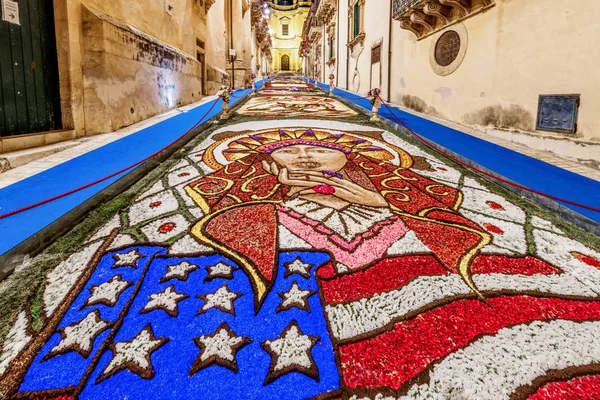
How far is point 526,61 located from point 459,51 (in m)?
1.87

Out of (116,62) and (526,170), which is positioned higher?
(116,62)

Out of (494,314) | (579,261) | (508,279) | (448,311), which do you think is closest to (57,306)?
(448,311)

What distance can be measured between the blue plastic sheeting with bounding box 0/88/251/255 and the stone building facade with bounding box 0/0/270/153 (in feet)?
2.35

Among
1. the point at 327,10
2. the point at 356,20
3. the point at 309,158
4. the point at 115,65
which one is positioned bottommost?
the point at 309,158

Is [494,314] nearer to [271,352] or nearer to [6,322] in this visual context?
[271,352]

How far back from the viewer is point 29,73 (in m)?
3.76

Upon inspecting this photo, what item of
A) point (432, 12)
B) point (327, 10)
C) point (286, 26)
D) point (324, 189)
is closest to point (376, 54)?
point (432, 12)

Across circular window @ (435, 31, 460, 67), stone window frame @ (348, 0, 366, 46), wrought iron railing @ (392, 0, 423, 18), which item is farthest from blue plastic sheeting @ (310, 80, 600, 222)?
stone window frame @ (348, 0, 366, 46)

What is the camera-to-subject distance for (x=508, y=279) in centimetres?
155

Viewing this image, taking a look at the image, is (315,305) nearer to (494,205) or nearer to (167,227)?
(167,227)

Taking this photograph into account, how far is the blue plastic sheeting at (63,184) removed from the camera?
1864mm

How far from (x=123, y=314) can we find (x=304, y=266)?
2.66ft

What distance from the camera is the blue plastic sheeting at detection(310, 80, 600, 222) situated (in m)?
2.56

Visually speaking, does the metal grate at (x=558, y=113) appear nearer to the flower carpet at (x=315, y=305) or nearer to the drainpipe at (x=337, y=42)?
the flower carpet at (x=315, y=305)
